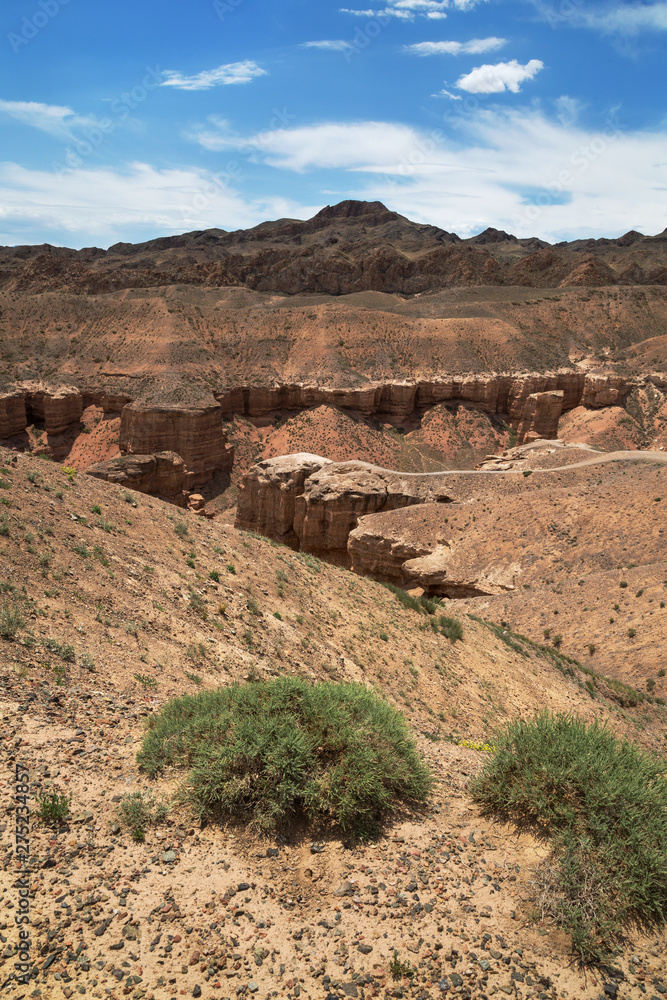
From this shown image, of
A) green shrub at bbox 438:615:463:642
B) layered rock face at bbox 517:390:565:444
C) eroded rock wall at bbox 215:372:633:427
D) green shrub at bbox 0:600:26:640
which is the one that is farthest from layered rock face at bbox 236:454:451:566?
layered rock face at bbox 517:390:565:444

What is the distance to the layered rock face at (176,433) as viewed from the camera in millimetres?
55531

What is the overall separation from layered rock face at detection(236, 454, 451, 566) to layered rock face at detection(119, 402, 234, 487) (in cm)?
1835

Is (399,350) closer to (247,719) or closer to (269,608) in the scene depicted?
(269,608)

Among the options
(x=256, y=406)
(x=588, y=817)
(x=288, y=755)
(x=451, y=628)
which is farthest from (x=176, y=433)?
(x=588, y=817)

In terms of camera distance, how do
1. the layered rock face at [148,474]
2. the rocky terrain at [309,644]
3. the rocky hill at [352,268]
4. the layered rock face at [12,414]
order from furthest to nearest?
1. the rocky hill at [352,268]
2. the layered rock face at [12,414]
3. the layered rock face at [148,474]
4. the rocky terrain at [309,644]

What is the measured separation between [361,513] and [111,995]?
102 ft

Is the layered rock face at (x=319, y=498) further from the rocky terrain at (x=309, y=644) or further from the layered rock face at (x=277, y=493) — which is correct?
the rocky terrain at (x=309, y=644)

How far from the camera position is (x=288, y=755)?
6914 mm

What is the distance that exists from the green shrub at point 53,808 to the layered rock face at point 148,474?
2892 centimetres

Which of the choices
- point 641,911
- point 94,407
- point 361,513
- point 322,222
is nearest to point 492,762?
point 641,911

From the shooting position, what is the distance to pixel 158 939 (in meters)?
5.05

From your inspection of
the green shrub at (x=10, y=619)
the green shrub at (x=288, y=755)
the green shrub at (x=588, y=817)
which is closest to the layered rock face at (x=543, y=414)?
the green shrub at (x=588, y=817)

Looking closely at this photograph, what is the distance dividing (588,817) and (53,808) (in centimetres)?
600

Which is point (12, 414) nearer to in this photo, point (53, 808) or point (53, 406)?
point (53, 406)
